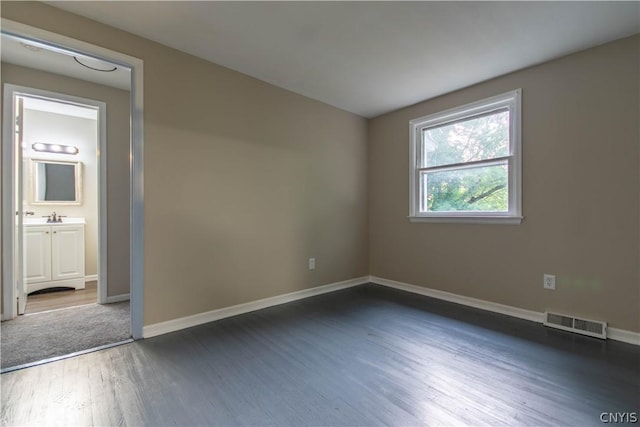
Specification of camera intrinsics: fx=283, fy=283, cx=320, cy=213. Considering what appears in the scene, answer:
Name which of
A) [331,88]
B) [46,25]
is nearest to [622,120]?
[331,88]

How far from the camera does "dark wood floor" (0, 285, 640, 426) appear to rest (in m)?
1.40

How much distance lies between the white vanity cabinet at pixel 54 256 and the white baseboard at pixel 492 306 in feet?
13.5

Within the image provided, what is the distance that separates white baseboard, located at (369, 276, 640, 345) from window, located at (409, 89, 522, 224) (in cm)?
86

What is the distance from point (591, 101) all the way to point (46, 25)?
411cm

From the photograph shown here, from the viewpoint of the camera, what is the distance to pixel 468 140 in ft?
10.3

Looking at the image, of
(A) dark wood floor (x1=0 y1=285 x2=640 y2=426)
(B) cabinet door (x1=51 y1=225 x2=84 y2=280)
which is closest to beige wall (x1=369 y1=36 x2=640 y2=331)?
(A) dark wood floor (x1=0 y1=285 x2=640 y2=426)

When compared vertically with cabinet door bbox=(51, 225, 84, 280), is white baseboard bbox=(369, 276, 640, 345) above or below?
below

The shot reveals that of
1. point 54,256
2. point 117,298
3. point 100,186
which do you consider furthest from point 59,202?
point 117,298

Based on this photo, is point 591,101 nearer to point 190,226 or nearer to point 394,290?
point 394,290

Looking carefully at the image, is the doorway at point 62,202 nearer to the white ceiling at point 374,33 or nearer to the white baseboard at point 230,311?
the white baseboard at point 230,311

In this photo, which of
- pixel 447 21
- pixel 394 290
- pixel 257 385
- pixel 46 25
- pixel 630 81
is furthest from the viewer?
pixel 394 290

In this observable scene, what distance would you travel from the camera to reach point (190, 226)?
250cm

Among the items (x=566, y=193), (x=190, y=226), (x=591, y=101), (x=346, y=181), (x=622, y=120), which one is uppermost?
(x=591, y=101)

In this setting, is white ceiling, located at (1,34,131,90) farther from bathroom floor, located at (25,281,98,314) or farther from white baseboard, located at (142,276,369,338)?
bathroom floor, located at (25,281,98,314)
